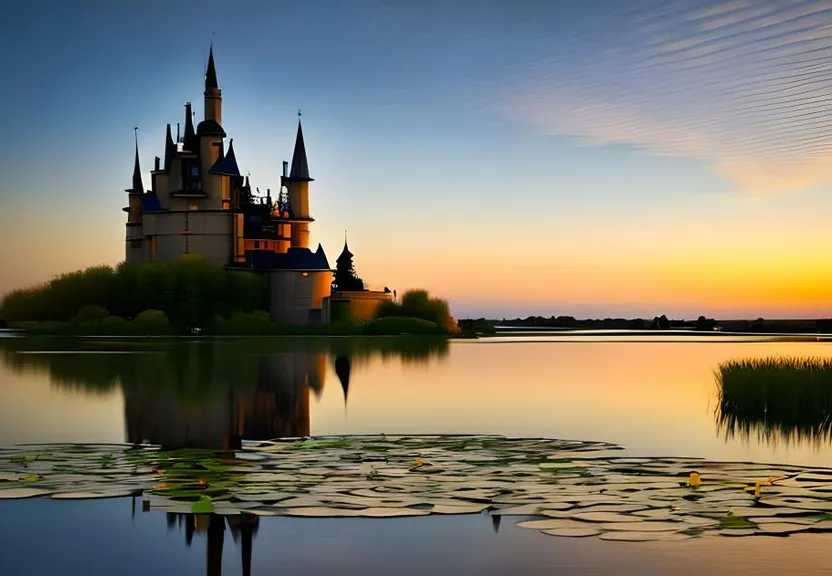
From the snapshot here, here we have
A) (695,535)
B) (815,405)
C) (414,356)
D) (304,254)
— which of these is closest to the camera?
(695,535)

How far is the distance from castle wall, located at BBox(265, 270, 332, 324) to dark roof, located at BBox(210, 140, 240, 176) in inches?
369

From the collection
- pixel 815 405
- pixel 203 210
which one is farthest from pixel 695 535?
pixel 203 210

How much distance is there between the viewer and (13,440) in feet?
61.3

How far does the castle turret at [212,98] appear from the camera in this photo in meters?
91.0

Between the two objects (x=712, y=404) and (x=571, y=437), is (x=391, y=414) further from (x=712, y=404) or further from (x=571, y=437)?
(x=712, y=404)

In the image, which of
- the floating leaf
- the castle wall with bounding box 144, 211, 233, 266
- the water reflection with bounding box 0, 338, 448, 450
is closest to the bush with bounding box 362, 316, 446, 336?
the castle wall with bounding box 144, 211, 233, 266

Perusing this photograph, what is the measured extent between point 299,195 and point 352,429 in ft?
236

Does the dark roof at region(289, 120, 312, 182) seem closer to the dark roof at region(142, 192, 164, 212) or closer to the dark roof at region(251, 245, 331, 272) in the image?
the dark roof at region(251, 245, 331, 272)

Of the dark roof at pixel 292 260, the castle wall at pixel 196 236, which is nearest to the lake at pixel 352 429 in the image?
the dark roof at pixel 292 260

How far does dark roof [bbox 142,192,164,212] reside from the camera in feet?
300

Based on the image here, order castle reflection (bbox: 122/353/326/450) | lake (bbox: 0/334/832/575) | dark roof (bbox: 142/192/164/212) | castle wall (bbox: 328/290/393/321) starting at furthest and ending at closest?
castle wall (bbox: 328/290/393/321) → dark roof (bbox: 142/192/164/212) → castle reflection (bbox: 122/353/326/450) → lake (bbox: 0/334/832/575)

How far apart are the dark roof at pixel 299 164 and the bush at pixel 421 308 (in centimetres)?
1328

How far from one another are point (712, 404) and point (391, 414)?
26.6 ft

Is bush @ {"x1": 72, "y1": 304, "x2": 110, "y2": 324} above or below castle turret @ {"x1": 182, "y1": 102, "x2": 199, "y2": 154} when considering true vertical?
below
